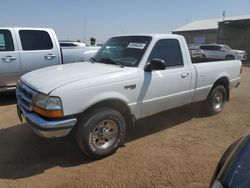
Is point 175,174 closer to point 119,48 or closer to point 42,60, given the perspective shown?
point 119,48

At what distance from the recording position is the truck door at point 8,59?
689 cm

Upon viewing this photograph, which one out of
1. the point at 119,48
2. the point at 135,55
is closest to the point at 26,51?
the point at 119,48

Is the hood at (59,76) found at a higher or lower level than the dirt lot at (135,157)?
higher

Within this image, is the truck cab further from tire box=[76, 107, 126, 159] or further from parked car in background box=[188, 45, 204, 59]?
tire box=[76, 107, 126, 159]

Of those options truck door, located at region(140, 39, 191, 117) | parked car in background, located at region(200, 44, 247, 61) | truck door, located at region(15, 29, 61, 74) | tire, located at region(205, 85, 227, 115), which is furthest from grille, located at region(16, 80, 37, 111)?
parked car in background, located at region(200, 44, 247, 61)

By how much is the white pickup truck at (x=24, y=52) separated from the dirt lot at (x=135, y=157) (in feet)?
5.75

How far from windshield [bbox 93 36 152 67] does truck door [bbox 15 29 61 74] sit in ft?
9.34

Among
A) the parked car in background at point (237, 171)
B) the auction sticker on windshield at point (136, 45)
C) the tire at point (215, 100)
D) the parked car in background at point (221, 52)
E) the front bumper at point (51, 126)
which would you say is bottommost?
the parked car in background at point (221, 52)

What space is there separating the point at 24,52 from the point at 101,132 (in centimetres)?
437

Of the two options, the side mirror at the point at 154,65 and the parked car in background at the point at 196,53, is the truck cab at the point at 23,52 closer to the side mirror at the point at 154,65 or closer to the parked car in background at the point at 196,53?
the parked car in background at the point at 196,53

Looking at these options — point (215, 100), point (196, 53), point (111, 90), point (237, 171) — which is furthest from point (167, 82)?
point (196, 53)

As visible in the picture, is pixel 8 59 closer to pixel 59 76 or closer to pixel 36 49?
pixel 36 49

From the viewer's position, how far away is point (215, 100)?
20.2 ft

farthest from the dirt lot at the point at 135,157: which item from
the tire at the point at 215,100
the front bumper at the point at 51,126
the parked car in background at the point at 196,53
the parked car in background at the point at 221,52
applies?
the parked car in background at the point at 221,52
